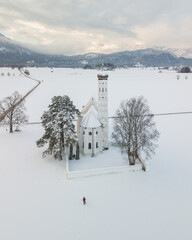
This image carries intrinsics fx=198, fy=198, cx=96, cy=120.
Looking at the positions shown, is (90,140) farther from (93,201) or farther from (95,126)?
(93,201)

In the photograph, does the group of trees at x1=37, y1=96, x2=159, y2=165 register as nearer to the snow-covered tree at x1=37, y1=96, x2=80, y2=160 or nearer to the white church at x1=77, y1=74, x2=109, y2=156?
the snow-covered tree at x1=37, y1=96, x2=80, y2=160

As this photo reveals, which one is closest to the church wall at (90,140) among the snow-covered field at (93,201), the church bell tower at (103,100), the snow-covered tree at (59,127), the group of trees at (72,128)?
the church bell tower at (103,100)

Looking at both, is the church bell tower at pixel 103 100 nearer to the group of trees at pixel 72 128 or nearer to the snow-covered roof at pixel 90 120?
the snow-covered roof at pixel 90 120

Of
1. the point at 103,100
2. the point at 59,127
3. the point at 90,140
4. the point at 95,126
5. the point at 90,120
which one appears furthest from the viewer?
the point at 103,100

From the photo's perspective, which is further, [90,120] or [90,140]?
[90,140]

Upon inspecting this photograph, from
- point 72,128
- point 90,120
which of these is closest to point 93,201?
point 72,128

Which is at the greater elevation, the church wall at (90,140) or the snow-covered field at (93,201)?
the church wall at (90,140)

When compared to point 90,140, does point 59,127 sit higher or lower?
higher

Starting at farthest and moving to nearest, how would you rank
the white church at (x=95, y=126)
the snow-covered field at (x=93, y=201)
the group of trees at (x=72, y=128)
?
1. the white church at (x=95, y=126)
2. the group of trees at (x=72, y=128)
3. the snow-covered field at (x=93, y=201)
